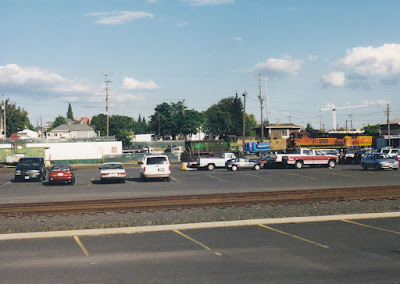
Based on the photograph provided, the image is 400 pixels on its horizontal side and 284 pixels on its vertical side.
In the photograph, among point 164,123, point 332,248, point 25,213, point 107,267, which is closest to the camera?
point 107,267

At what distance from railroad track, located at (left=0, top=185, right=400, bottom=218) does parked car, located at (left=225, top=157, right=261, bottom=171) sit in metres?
20.6

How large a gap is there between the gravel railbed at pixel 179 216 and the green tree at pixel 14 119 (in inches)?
5254

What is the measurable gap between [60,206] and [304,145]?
4626 centimetres

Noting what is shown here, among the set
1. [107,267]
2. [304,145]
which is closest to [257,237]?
[107,267]

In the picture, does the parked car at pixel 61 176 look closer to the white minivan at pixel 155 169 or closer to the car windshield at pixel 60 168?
the car windshield at pixel 60 168

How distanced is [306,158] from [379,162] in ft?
22.9

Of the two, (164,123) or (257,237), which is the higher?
(164,123)

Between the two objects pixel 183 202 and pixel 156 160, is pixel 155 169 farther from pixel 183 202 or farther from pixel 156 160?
pixel 183 202

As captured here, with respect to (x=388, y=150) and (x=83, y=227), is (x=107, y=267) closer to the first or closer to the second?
(x=83, y=227)

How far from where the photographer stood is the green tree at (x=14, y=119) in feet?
449

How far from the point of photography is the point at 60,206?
17.2m

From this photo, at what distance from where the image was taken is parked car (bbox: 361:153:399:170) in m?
37.2

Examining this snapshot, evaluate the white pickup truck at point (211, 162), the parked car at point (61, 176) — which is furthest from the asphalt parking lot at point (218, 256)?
the white pickup truck at point (211, 162)

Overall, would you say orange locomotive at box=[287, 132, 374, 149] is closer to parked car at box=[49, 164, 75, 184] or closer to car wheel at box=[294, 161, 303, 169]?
car wheel at box=[294, 161, 303, 169]
